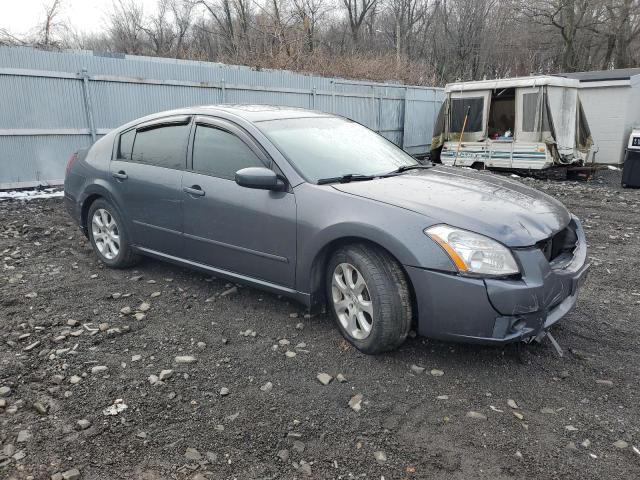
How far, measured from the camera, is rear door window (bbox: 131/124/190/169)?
4.35m

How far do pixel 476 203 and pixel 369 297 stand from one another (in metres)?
0.91

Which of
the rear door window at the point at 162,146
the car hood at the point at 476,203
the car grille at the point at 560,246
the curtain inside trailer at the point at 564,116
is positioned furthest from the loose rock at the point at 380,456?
the curtain inside trailer at the point at 564,116

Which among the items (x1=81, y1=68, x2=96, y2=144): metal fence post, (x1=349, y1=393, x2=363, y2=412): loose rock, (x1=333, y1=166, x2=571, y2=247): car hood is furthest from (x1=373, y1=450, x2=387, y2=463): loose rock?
(x1=81, y1=68, x2=96, y2=144): metal fence post

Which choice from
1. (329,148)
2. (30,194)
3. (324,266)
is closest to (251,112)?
(329,148)

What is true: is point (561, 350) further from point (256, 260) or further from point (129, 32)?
point (129, 32)

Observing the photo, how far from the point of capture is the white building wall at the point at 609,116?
52.3 feet

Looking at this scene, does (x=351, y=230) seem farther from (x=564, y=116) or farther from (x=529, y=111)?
(x=564, y=116)

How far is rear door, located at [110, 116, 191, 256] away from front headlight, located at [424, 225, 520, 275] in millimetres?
2379

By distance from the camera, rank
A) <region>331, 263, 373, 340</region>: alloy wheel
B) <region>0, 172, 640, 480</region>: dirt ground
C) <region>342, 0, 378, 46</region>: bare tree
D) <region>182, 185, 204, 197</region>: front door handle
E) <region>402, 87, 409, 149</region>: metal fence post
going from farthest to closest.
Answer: <region>342, 0, 378, 46</region>: bare tree < <region>402, 87, 409, 149</region>: metal fence post < <region>182, 185, 204, 197</region>: front door handle < <region>331, 263, 373, 340</region>: alloy wheel < <region>0, 172, 640, 480</region>: dirt ground

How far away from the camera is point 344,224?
3.24 metres

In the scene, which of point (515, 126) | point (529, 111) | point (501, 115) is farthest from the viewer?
point (501, 115)

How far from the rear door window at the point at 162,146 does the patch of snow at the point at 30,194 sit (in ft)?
15.7

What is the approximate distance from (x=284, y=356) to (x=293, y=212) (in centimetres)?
98

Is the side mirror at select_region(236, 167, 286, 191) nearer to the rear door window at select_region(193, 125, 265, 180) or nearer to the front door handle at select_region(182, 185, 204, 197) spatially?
the rear door window at select_region(193, 125, 265, 180)
